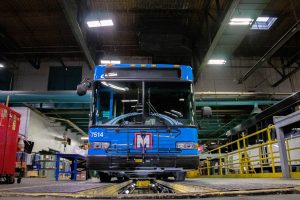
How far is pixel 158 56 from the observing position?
13.5 m

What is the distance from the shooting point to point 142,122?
635 cm

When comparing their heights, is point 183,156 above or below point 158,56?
below

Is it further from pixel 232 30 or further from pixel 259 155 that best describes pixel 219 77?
pixel 259 155

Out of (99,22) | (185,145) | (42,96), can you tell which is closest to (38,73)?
(42,96)

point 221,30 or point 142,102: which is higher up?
point 221,30

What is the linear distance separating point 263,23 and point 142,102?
10220 millimetres

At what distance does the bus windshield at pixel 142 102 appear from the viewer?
6484mm

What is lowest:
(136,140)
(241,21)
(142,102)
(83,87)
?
(136,140)

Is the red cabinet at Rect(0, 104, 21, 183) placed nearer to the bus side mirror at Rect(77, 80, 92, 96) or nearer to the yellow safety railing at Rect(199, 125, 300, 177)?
the bus side mirror at Rect(77, 80, 92, 96)

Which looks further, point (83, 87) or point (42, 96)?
point (42, 96)

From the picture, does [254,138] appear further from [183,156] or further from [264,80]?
[264,80]

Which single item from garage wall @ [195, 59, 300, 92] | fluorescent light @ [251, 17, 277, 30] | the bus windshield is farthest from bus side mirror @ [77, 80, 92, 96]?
garage wall @ [195, 59, 300, 92]

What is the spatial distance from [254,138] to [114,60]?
30.9ft

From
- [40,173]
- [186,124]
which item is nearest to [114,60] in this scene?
[40,173]
